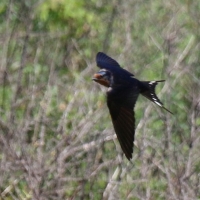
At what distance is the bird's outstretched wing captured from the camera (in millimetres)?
7719

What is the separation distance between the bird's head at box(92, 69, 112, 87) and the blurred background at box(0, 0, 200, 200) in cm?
91

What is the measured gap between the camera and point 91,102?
32.2ft

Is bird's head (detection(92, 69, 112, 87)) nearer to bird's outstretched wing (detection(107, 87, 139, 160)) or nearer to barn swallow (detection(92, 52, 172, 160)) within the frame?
barn swallow (detection(92, 52, 172, 160))

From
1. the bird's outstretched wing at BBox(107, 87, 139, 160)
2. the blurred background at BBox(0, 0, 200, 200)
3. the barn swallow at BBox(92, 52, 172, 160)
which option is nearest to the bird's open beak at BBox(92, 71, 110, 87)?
the barn swallow at BBox(92, 52, 172, 160)

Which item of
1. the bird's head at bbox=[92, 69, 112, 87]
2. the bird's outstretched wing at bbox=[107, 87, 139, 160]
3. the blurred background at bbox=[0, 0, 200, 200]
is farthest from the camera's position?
the blurred background at bbox=[0, 0, 200, 200]

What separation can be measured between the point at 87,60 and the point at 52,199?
2.01m

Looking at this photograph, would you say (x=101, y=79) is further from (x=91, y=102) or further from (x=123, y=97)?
(x=91, y=102)

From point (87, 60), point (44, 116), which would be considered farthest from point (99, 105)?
point (87, 60)

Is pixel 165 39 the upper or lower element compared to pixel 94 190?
upper

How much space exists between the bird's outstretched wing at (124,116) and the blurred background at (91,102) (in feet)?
2.84

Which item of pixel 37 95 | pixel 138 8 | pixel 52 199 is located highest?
pixel 138 8

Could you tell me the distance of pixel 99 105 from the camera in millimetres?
9836

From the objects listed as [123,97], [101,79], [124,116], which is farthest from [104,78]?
[124,116]

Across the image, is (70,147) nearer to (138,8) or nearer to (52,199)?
(52,199)
